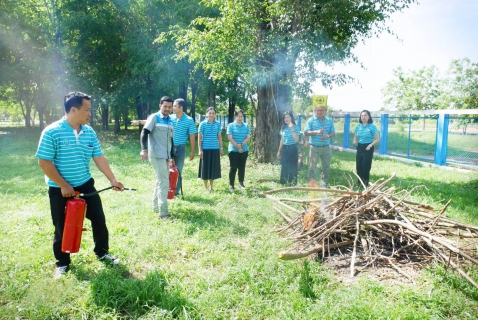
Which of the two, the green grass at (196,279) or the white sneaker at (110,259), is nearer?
the green grass at (196,279)

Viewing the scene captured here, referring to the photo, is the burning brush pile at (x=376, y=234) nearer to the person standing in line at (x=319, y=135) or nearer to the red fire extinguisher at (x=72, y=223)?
the red fire extinguisher at (x=72, y=223)

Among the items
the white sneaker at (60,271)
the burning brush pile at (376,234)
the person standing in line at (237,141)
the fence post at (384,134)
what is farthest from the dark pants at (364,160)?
the fence post at (384,134)

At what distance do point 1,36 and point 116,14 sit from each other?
8.09 m

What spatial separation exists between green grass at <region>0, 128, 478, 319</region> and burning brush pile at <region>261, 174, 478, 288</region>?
0.24 meters

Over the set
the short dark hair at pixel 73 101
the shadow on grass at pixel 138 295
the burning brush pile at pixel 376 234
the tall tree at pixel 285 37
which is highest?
the tall tree at pixel 285 37

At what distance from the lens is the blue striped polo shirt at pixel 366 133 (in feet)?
24.2

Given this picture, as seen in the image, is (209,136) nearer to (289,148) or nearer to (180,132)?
(180,132)

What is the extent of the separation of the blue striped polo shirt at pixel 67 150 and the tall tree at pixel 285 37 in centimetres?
663

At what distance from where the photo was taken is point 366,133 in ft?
24.4

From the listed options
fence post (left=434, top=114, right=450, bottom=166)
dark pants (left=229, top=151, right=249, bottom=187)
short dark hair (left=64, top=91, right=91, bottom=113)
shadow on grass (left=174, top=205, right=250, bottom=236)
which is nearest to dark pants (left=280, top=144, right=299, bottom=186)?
dark pants (left=229, top=151, right=249, bottom=187)

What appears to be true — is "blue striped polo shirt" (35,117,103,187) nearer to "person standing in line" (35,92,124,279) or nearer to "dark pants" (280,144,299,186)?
"person standing in line" (35,92,124,279)

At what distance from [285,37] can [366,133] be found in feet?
12.0

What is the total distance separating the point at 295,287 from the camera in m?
3.30

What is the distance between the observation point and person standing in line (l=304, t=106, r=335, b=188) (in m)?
6.99
